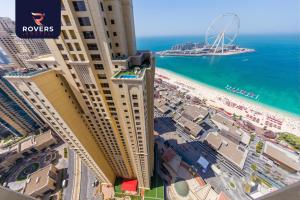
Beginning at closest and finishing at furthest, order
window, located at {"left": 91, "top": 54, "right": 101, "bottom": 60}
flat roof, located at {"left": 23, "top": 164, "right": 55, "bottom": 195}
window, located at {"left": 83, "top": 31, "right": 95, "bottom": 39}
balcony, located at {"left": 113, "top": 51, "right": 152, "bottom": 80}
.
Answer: window, located at {"left": 83, "top": 31, "right": 95, "bottom": 39}, balcony, located at {"left": 113, "top": 51, "right": 152, "bottom": 80}, window, located at {"left": 91, "top": 54, "right": 101, "bottom": 60}, flat roof, located at {"left": 23, "top": 164, "right": 55, "bottom": 195}

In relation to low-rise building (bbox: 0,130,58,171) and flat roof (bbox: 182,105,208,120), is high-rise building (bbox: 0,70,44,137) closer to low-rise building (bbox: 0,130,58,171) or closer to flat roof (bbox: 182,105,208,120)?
low-rise building (bbox: 0,130,58,171)

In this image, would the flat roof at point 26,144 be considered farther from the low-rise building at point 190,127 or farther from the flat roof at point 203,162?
the flat roof at point 203,162

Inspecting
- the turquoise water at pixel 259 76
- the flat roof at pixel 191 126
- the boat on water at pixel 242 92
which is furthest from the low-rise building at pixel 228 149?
the boat on water at pixel 242 92

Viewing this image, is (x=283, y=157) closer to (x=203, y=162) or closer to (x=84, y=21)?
(x=203, y=162)

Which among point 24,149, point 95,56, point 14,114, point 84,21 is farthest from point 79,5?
point 14,114

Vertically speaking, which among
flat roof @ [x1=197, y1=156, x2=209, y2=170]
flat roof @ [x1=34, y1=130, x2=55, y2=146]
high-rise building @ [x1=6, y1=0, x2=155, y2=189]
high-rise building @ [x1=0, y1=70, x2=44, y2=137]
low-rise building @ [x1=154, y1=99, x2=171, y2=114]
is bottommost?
flat roof @ [x1=197, y1=156, x2=209, y2=170]

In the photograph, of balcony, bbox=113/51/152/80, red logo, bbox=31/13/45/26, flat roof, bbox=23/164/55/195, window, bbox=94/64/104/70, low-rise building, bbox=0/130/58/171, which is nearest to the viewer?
red logo, bbox=31/13/45/26

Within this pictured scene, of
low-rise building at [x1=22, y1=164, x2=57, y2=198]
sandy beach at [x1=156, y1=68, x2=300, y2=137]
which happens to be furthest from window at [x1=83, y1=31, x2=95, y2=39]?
sandy beach at [x1=156, y1=68, x2=300, y2=137]
